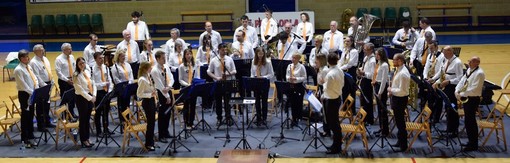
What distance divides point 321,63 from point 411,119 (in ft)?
11.0

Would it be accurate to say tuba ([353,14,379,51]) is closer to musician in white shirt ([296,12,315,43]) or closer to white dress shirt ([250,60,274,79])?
musician in white shirt ([296,12,315,43])

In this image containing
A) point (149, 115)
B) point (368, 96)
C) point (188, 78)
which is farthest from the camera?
point (188, 78)

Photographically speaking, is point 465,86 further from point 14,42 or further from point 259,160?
point 14,42

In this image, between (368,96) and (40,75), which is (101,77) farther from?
(368,96)

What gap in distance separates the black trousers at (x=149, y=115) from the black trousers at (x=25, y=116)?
7.12 ft

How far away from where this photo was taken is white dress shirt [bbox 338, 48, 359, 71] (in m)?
12.6

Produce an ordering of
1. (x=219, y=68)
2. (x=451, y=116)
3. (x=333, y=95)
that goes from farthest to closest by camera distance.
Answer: (x=219, y=68), (x=451, y=116), (x=333, y=95)

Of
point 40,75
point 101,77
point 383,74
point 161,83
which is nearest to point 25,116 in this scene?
point 40,75

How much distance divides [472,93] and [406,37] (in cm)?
591

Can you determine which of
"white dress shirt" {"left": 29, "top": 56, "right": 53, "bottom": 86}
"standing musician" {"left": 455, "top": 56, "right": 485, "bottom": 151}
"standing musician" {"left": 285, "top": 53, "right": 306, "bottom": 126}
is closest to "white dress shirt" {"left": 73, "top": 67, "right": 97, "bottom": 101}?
"white dress shirt" {"left": 29, "top": 56, "right": 53, "bottom": 86}

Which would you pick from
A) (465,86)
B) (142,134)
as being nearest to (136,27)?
(142,134)

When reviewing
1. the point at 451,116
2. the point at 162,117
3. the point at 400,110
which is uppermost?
the point at 400,110

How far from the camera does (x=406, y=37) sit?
1542 centimetres

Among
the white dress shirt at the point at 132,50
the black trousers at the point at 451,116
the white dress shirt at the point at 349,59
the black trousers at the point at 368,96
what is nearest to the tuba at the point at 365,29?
the white dress shirt at the point at 349,59
